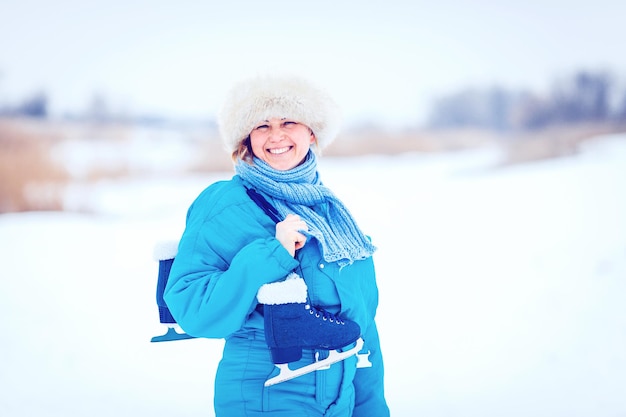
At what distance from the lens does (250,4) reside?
8.29 m

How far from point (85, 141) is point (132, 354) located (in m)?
5.04

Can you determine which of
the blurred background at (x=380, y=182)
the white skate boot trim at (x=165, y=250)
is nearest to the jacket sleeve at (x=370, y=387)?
the white skate boot trim at (x=165, y=250)

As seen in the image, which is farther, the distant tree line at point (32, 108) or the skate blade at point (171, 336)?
the distant tree line at point (32, 108)

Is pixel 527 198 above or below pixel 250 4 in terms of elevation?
below

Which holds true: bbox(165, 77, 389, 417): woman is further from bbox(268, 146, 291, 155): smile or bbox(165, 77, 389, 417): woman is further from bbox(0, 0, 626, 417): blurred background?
bbox(0, 0, 626, 417): blurred background

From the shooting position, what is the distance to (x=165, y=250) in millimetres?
1313

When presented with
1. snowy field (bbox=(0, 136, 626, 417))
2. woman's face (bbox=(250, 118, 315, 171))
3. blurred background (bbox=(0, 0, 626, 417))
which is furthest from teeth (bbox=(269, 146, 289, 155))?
snowy field (bbox=(0, 136, 626, 417))

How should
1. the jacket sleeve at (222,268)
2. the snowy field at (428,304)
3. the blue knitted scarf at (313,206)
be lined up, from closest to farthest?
the jacket sleeve at (222,268)
the blue knitted scarf at (313,206)
the snowy field at (428,304)

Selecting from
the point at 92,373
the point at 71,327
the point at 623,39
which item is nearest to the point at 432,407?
the point at 92,373

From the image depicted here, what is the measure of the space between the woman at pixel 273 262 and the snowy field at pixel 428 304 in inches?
54.8

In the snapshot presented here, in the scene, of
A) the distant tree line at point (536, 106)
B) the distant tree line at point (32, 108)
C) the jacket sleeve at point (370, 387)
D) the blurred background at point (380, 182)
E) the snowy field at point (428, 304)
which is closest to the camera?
the jacket sleeve at point (370, 387)

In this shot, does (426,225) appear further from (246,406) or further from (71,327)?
(246,406)

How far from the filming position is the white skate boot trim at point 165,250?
51.6 inches

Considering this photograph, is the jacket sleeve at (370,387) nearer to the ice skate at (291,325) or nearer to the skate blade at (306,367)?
the skate blade at (306,367)
